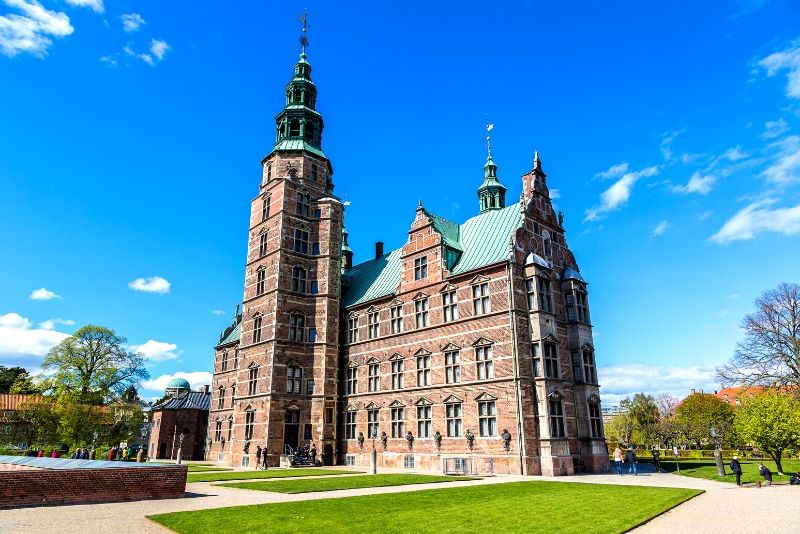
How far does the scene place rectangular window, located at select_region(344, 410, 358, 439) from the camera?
134 feet

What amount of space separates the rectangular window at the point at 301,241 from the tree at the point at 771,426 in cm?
3392

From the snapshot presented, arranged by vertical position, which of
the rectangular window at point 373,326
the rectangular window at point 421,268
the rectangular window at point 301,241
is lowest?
the rectangular window at point 373,326

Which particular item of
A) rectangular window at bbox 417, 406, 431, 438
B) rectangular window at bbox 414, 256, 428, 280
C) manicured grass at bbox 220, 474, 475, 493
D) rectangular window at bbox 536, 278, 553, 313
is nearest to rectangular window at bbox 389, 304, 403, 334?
rectangular window at bbox 414, 256, 428, 280

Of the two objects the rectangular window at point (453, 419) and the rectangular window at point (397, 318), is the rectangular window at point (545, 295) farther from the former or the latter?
the rectangular window at point (397, 318)

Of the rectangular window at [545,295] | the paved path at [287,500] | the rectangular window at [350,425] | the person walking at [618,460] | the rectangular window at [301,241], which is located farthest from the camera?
the rectangular window at [301,241]

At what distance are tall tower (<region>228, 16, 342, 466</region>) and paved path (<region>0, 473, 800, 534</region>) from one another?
19.8 meters

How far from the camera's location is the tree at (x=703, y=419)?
205 feet

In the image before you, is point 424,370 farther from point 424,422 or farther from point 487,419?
point 487,419

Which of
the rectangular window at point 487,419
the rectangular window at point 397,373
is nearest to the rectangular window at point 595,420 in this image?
the rectangular window at point 487,419

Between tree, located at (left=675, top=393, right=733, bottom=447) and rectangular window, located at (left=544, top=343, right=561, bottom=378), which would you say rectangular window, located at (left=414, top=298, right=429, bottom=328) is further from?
tree, located at (left=675, top=393, right=733, bottom=447)

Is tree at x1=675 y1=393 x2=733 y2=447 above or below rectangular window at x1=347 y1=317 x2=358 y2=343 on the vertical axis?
below

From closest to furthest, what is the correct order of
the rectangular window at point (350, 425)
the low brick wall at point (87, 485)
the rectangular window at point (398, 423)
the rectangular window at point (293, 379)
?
the low brick wall at point (87, 485) < the rectangular window at point (398, 423) < the rectangular window at point (293, 379) < the rectangular window at point (350, 425)

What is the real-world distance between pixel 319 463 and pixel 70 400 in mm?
25794

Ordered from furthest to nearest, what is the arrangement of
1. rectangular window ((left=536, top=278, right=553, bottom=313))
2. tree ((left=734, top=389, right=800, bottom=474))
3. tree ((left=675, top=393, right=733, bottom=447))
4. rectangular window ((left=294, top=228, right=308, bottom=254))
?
tree ((left=675, top=393, right=733, bottom=447)) → rectangular window ((left=294, top=228, right=308, bottom=254)) → rectangular window ((left=536, top=278, right=553, bottom=313)) → tree ((left=734, top=389, right=800, bottom=474))
